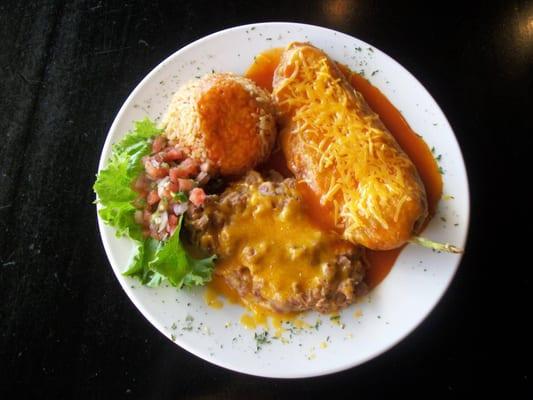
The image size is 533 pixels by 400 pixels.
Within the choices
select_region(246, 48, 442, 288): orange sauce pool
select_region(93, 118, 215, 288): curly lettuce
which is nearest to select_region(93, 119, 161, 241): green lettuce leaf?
select_region(93, 118, 215, 288): curly lettuce

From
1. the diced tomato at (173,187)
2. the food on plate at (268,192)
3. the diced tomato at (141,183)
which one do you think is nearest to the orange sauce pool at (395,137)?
the food on plate at (268,192)

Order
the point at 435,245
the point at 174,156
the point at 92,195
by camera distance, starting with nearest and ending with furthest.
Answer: the point at 435,245 < the point at 174,156 < the point at 92,195

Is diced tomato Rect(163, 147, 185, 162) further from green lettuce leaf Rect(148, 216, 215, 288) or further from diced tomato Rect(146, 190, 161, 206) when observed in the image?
green lettuce leaf Rect(148, 216, 215, 288)

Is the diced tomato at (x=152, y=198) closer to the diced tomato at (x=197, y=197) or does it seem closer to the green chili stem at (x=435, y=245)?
the diced tomato at (x=197, y=197)

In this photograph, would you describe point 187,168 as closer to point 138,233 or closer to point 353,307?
point 138,233

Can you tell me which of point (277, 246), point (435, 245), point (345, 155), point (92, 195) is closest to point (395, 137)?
point (345, 155)

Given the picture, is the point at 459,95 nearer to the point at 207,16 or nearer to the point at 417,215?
the point at 417,215

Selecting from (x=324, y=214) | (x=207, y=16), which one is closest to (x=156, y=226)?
(x=324, y=214)
